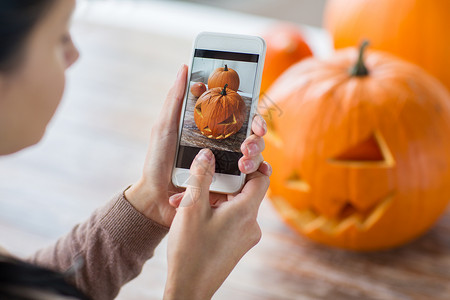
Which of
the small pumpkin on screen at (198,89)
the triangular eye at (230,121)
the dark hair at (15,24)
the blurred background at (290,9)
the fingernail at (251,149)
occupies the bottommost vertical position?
the fingernail at (251,149)

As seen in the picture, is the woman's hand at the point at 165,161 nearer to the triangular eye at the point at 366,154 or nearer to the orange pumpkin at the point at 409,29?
the triangular eye at the point at 366,154

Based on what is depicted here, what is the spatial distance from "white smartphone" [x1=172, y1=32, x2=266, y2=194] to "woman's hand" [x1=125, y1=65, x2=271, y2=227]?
0.01 metres

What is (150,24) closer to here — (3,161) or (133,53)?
(133,53)

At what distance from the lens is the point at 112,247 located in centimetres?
58

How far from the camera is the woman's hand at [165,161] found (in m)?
0.52

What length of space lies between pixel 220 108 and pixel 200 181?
83 mm

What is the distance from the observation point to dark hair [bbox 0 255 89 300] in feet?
1.30

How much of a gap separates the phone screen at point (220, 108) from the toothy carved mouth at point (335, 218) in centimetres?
34

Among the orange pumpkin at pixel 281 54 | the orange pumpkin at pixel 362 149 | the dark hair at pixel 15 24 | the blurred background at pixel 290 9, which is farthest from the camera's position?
the blurred background at pixel 290 9

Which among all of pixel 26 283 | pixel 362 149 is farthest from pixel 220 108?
pixel 362 149

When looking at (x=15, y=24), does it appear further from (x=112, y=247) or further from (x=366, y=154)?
(x=366, y=154)

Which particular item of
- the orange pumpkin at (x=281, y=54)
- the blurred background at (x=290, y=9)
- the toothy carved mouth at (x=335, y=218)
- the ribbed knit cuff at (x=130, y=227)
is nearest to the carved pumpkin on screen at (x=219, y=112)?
the ribbed knit cuff at (x=130, y=227)

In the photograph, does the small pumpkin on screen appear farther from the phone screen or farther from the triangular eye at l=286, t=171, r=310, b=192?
the triangular eye at l=286, t=171, r=310, b=192

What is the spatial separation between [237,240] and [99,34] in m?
1.12
